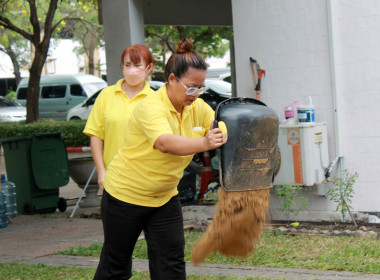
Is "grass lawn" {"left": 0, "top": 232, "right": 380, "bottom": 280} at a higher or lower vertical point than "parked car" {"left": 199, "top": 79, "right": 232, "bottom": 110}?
lower

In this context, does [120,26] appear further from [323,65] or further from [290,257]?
[290,257]

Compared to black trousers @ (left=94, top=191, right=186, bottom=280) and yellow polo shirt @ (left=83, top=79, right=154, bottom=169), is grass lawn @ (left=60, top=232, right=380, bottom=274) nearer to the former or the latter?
yellow polo shirt @ (left=83, top=79, right=154, bottom=169)

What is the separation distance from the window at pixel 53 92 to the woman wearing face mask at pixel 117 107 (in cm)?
2641

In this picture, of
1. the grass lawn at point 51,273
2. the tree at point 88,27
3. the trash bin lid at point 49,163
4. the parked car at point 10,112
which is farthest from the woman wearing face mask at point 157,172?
the parked car at point 10,112

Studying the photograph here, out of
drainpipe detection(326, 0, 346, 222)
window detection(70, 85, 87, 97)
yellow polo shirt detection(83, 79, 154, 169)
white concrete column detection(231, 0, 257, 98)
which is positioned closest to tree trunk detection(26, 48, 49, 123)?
window detection(70, 85, 87, 97)

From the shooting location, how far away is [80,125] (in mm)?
21938

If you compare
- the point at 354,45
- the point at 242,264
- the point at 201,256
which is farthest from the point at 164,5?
the point at 201,256

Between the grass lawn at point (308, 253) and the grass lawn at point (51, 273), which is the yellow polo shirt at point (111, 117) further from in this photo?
the grass lawn at point (308, 253)

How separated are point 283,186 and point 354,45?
1678 millimetres

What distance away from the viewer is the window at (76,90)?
3070 cm

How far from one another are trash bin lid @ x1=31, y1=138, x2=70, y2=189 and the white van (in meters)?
20.1

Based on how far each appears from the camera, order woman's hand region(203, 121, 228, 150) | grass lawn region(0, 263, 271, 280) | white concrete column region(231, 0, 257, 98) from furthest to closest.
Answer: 1. white concrete column region(231, 0, 257, 98)
2. grass lawn region(0, 263, 271, 280)
3. woman's hand region(203, 121, 228, 150)

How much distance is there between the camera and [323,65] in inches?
308

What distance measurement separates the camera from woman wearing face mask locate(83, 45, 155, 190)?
16.8ft
